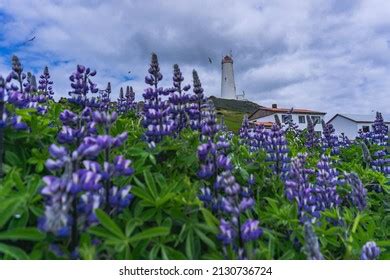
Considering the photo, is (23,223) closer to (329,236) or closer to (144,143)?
(144,143)

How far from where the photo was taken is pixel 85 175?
65.3 inches

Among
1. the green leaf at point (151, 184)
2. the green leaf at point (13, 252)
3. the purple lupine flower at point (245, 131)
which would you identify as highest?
the purple lupine flower at point (245, 131)

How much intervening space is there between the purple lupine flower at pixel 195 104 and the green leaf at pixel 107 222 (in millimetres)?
1601

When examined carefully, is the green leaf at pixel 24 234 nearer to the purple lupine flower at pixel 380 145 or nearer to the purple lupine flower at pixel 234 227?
the purple lupine flower at pixel 234 227

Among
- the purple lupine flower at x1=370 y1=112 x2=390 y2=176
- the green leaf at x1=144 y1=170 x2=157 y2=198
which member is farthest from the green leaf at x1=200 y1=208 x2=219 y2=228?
the purple lupine flower at x1=370 y1=112 x2=390 y2=176

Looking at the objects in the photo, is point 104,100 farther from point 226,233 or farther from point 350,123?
point 350,123

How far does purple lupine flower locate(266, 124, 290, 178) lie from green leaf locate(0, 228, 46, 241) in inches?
78.6

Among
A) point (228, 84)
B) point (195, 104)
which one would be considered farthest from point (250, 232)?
point (228, 84)

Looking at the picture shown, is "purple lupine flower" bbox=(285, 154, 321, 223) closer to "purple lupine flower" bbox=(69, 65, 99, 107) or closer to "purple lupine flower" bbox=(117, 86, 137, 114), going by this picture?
"purple lupine flower" bbox=(69, 65, 99, 107)

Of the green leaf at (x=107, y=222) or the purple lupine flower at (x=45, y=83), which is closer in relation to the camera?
the green leaf at (x=107, y=222)

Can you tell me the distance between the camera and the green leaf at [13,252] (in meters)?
1.69

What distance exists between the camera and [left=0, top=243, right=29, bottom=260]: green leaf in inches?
66.5

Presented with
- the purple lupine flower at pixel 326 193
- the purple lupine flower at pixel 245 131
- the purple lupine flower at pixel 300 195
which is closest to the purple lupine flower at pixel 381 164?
the purple lupine flower at pixel 245 131
